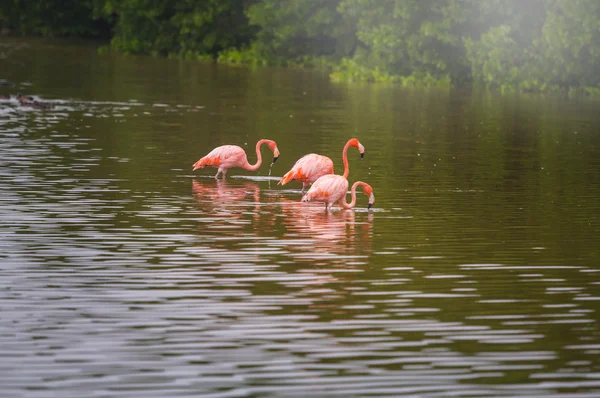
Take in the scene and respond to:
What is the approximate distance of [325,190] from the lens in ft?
49.9

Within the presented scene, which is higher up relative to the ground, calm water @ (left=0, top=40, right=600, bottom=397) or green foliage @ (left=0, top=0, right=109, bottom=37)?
green foliage @ (left=0, top=0, right=109, bottom=37)

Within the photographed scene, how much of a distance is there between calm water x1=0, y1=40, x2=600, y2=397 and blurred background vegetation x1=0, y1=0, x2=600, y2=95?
59.1 feet

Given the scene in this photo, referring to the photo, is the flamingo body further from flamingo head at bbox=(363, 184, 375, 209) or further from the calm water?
flamingo head at bbox=(363, 184, 375, 209)

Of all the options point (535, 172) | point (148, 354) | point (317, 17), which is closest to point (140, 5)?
point (317, 17)

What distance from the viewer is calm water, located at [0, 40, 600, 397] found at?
27.3 feet

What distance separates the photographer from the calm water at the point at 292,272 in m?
8.34

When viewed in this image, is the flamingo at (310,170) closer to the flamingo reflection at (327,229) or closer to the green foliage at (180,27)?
the flamingo reflection at (327,229)

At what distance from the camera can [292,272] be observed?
1145cm

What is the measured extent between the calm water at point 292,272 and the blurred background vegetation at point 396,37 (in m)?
18.0

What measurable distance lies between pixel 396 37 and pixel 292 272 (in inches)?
1579

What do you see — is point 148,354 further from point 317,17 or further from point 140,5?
point 140,5

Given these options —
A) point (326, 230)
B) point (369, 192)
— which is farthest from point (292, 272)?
point (369, 192)

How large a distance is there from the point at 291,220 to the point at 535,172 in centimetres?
731

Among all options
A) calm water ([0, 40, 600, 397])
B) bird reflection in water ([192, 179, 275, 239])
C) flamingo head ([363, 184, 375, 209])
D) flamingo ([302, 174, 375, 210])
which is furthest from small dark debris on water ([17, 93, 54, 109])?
flamingo head ([363, 184, 375, 209])
